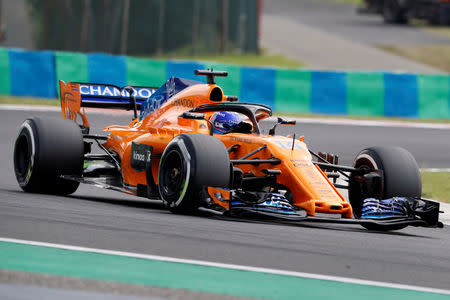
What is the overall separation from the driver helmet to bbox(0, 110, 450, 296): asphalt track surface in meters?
1.12

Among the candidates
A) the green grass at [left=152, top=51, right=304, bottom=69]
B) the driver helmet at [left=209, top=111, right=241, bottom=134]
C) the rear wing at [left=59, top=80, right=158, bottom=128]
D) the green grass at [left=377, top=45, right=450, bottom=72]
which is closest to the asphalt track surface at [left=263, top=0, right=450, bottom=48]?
the green grass at [left=377, top=45, right=450, bottom=72]

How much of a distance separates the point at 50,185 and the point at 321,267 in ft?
16.1

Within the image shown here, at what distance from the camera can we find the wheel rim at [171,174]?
29.6ft

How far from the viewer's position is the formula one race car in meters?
8.60

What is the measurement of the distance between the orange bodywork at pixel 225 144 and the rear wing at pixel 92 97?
0.05ft

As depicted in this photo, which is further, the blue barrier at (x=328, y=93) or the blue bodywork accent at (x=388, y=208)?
the blue barrier at (x=328, y=93)

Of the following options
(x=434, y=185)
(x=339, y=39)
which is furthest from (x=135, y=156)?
(x=339, y=39)

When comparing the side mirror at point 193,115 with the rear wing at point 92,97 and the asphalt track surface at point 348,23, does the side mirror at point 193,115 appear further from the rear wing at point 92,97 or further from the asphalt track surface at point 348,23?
the asphalt track surface at point 348,23

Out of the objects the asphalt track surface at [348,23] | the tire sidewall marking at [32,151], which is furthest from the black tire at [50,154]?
the asphalt track surface at [348,23]

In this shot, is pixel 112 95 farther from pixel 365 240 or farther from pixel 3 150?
pixel 365 240

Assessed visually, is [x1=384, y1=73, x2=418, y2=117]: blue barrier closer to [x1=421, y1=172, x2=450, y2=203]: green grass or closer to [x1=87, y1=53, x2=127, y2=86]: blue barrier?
[x1=87, y1=53, x2=127, y2=86]: blue barrier

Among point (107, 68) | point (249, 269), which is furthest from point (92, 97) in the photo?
point (107, 68)

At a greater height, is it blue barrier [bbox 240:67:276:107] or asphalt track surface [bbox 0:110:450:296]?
blue barrier [bbox 240:67:276:107]

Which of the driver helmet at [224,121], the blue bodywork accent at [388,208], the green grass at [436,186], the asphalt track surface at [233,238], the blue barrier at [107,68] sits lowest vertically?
the green grass at [436,186]
